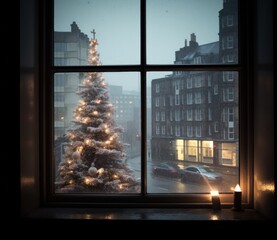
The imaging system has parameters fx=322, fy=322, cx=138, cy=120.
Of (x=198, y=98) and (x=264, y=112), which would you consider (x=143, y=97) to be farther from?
(x=264, y=112)

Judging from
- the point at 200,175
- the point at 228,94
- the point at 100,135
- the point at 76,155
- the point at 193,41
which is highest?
the point at 193,41

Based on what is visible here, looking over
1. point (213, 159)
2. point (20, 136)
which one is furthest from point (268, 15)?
point (20, 136)

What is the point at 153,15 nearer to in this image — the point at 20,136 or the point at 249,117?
the point at 249,117

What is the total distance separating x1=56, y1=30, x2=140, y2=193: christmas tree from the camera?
282 centimetres

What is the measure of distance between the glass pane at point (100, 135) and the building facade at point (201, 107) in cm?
20

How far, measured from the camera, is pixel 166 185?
281cm

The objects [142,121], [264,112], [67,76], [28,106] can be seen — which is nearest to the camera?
[264,112]

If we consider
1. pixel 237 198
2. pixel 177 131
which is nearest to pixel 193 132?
pixel 177 131

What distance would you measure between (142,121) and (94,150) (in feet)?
1.63

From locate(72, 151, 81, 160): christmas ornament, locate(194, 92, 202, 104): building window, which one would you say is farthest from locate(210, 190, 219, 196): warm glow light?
locate(72, 151, 81, 160): christmas ornament

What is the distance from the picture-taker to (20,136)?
2.45 m

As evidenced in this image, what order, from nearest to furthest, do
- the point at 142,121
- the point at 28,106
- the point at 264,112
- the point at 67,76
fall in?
the point at 264,112
the point at 28,106
the point at 142,121
the point at 67,76

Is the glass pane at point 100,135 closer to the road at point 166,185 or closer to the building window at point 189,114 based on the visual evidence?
the road at point 166,185

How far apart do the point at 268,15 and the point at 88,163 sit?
188 centimetres
